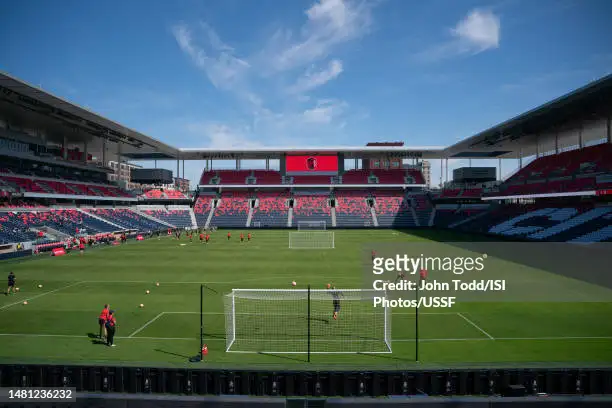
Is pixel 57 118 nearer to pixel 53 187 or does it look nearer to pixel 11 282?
pixel 53 187

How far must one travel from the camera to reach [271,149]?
6112 cm

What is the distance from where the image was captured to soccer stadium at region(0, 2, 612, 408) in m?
8.80

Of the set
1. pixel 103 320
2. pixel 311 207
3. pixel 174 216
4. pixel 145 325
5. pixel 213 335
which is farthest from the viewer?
pixel 311 207

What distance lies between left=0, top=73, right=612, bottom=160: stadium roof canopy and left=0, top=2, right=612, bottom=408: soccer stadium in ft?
1.09

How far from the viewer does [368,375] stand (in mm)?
8852

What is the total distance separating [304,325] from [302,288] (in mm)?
5744

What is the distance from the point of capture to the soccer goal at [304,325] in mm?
11773

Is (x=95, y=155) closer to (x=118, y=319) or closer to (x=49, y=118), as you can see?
(x=49, y=118)

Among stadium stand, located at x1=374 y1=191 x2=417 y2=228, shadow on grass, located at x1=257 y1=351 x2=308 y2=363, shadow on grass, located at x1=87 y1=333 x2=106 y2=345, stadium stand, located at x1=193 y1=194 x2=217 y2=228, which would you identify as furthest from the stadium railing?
stadium stand, located at x1=193 y1=194 x2=217 y2=228

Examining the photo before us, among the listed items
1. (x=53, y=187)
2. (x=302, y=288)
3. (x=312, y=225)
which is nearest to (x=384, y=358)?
(x=302, y=288)

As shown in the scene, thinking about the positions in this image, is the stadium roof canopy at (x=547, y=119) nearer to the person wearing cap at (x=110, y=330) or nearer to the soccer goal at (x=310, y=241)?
the soccer goal at (x=310, y=241)

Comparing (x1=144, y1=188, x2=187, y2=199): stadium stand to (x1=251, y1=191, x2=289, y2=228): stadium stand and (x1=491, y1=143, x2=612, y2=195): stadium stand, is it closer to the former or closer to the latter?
(x1=251, y1=191, x2=289, y2=228): stadium stand

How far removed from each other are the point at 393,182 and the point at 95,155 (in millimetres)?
58728

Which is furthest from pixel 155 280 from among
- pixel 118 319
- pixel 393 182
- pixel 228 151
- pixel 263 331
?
pixel 393 182
